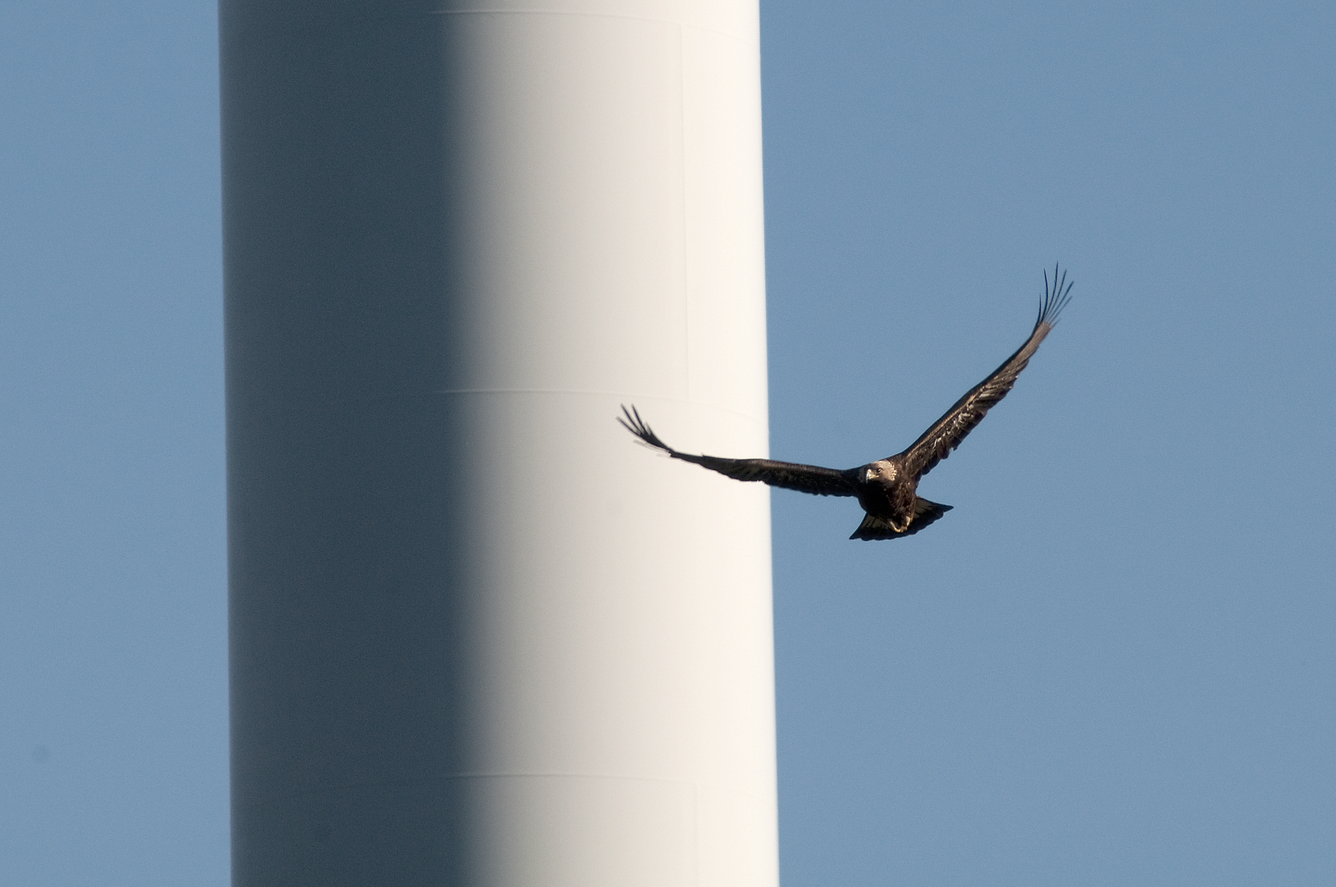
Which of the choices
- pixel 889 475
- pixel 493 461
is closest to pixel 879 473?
pixel 889 475

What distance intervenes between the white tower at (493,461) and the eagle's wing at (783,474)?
3.04 meters

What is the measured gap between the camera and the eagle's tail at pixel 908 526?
21703mm

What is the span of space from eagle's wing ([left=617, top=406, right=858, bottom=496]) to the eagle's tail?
272 mm

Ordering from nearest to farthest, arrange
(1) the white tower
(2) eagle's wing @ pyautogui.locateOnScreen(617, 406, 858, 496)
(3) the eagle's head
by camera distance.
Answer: (2) eagle's wing @ pyautogui.locateOnScreen(617, 406, 858, 496), (3) the eagle's head, (1) the white tower

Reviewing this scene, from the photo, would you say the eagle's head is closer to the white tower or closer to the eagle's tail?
the eagle's tail

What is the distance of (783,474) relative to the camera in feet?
69.8

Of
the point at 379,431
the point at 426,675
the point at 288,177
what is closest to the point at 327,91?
the point at 288,177

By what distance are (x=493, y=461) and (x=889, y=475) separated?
4.23m

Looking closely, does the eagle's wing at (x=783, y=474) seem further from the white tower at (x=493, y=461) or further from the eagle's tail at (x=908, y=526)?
the white tower at (x=493, y=461)

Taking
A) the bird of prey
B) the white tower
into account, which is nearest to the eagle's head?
the bird of prey

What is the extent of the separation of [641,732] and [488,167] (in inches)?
188

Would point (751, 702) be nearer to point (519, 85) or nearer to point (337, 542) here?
point (337, 542)

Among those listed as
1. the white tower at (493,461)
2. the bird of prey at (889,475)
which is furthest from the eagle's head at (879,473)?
the white tower at (493,461)

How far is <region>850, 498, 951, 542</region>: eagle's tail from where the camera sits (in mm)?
21703
